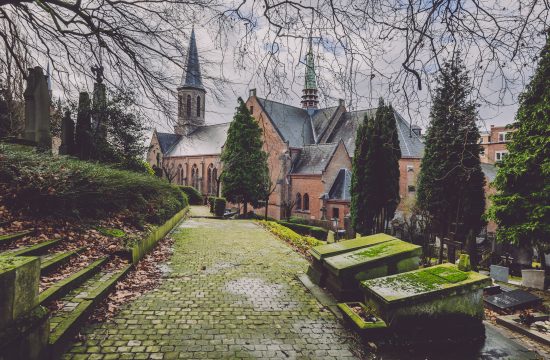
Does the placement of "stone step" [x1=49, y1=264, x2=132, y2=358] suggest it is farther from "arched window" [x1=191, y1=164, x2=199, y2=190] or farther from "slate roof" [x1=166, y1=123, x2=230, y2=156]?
"arched window" [x1=191, y1=164, x2=199, y2=190]

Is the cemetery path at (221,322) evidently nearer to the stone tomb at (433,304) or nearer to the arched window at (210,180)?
the stone tomb at (433,304)

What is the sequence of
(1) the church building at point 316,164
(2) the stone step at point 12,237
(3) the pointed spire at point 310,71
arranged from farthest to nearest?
(1) the church building at point 316,164, (2) the stone step at point 12,237, (3) the pointed spire at point 310,71

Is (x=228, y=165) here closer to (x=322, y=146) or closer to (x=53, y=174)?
(x=322, y=146)

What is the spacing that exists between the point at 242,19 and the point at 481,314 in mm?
4819

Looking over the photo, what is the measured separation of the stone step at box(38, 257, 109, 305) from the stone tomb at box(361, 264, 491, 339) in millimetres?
4081

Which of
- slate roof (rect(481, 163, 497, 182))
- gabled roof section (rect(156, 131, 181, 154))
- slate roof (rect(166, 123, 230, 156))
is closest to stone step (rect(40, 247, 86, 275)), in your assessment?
slate roof (rect(481, 163, 497, 182))

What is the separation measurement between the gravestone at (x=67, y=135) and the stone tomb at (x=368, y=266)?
10814 millimetres

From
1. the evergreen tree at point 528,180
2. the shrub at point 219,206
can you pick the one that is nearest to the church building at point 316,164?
the shrub at point 219,206

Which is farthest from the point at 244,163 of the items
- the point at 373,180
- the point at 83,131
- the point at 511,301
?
the point at 511,301

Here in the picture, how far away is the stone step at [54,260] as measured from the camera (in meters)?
4.58

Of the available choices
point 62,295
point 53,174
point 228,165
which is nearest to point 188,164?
point 228,165

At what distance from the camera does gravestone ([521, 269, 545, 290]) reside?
10.6 m

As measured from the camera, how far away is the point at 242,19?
2.86m

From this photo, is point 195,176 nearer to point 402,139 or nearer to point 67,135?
point 402,139
